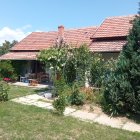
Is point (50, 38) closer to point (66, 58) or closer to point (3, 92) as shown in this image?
point (66, 58)

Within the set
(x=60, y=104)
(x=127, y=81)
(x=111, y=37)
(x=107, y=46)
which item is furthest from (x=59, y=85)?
(x=111, y=37)

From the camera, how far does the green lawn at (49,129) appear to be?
8.53 metres

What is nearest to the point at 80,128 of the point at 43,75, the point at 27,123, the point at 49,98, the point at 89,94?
the point at 27,123

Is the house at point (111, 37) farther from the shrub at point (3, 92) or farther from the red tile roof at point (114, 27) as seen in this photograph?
the shrub at point (3, 92)

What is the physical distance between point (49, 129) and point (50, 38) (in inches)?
747

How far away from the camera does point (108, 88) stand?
12.2 m

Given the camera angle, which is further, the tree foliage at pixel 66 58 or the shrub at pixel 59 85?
the tree foliage at pixel 66 58

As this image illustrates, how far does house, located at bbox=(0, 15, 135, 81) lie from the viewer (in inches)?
720

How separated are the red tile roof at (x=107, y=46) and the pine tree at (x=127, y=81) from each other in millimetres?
5196

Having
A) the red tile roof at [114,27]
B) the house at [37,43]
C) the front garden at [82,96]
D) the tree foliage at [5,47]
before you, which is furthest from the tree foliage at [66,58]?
the tree foliage at [5,47]

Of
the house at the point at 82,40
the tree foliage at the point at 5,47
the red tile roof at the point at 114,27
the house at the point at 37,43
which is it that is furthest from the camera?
the tree foliage at the point at 5,47

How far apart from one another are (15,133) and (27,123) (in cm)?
124

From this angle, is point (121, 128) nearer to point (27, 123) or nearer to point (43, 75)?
point (27, 123)

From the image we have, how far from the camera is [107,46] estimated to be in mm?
18125
